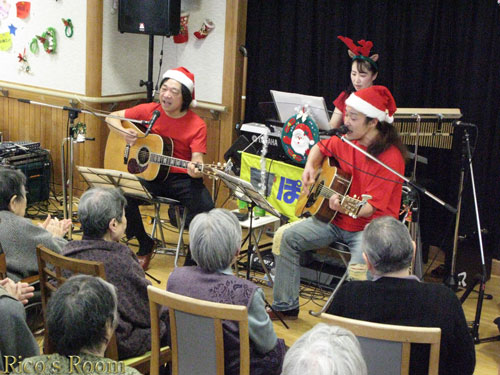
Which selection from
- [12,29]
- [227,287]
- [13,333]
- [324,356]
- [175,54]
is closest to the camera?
[324,356]

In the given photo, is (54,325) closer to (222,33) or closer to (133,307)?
(133,307)

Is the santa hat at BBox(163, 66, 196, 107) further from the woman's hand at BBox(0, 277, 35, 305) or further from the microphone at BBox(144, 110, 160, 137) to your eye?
the woman's hand at BBox(0, 277, 35, 305)

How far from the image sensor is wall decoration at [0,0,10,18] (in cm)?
672

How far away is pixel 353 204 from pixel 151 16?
291cm

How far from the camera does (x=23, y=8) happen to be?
6.60 m

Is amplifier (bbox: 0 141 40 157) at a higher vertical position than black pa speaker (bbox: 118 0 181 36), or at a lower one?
lower

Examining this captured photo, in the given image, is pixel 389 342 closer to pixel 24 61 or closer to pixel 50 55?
pixel 50 55

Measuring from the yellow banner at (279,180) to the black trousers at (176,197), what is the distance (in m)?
0.36

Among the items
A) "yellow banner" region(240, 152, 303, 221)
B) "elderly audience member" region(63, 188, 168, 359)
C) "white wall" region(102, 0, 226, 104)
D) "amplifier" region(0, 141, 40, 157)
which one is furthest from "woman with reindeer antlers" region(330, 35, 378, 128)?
"amplifier" region(0, 141, 40, 157)

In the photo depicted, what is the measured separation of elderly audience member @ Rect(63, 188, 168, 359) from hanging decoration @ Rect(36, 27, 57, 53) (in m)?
3.89

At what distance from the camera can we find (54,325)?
188cm

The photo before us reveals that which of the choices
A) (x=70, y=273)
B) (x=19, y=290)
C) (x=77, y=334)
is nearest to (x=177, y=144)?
(x=70, y=273)

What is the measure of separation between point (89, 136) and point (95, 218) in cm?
360

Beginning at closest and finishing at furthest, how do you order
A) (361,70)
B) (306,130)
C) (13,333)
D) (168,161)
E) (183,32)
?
(13,333)
(306,130)
(361,70)
(168,161)
(183,32)
